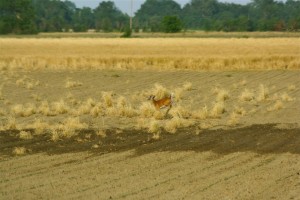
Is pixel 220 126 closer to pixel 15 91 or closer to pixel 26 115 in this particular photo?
pixel 26 115

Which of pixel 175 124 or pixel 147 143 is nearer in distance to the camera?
pixel 147 143

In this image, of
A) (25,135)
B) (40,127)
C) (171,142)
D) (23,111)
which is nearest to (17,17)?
(23,111)

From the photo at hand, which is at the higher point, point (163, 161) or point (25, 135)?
point (163, 161)

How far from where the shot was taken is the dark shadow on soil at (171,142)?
40.4 ft

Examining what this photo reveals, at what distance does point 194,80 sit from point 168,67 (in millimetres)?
8502

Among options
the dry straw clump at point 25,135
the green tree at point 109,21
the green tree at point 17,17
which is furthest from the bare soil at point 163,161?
the green tree at point 109,21

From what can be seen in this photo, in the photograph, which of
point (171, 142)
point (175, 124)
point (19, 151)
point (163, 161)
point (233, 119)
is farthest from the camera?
point (233, 119)

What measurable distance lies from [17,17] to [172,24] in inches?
1319

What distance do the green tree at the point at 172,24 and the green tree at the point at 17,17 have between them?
2864 centimetres

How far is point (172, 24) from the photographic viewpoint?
115 m

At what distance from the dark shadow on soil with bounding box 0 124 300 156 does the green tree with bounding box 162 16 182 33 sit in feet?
333

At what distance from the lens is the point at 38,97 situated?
21.7 metres

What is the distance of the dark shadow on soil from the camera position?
1230 cm

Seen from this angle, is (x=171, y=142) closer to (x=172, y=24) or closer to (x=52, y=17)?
(x=172, y=24)
